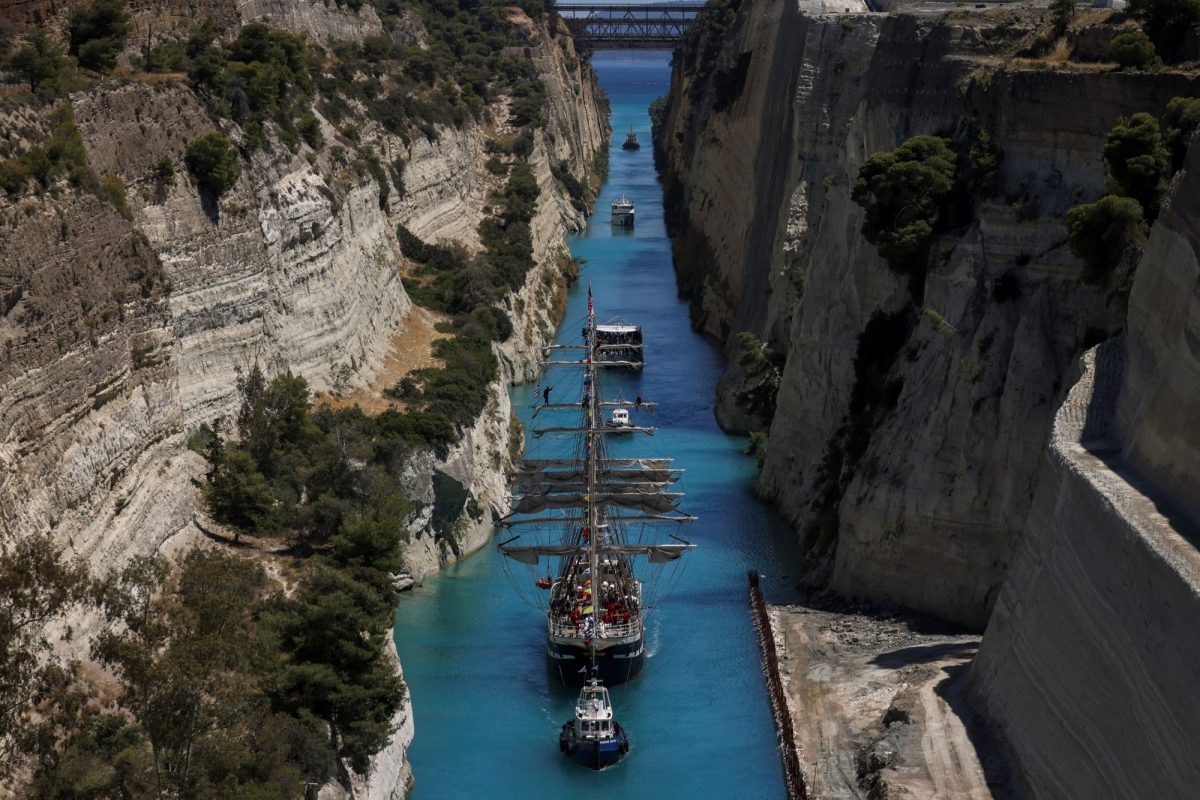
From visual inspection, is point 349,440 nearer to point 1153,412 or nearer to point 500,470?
point 500,470

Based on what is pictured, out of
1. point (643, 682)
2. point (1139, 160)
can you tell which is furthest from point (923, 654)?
point (1139, 160)

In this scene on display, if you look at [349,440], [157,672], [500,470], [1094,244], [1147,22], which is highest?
[1147,22]

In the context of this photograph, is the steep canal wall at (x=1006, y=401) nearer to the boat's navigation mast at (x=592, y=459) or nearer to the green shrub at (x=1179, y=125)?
the green shrub at (x=1179, y=125)

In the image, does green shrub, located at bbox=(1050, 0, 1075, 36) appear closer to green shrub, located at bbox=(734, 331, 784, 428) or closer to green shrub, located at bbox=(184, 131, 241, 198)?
green shrub, located at bbox=(734, 331, 784, 428)

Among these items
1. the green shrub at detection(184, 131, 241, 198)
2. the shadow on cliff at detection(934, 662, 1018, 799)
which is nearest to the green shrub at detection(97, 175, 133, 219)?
the green shrub at detection(184, 131, 241, 198)

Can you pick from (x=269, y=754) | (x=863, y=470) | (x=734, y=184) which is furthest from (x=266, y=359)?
(x=734, y=184)
